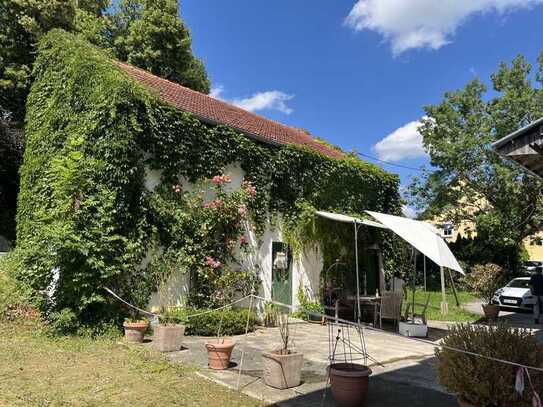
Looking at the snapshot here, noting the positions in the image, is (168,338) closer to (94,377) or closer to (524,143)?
(94,377)

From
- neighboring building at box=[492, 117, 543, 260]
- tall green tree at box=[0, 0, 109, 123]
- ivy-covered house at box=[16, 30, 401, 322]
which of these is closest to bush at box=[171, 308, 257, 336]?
ivy-covered house at box=[16, 30, 401, 322]

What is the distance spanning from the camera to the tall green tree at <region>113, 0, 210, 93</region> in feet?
81.3

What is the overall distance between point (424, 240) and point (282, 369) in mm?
5516

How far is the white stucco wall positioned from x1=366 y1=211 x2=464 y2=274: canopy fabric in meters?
2.92

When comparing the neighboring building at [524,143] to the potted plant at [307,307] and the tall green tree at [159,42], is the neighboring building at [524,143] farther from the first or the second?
the tall green tree at [159,42]

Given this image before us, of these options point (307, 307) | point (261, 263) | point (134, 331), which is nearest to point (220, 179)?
point (261, 263)

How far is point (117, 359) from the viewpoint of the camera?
22.2 feet

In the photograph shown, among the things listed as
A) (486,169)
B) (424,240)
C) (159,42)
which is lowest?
(424,240)

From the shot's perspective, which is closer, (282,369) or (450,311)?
(282,369)

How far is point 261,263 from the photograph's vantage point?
11734 millimetres

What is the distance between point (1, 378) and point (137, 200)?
4498 mm

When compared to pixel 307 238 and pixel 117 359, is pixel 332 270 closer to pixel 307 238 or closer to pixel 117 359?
pixel 307 238

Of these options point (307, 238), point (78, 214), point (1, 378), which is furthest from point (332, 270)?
point (1, 378)

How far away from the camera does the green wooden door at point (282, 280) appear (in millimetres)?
12117
